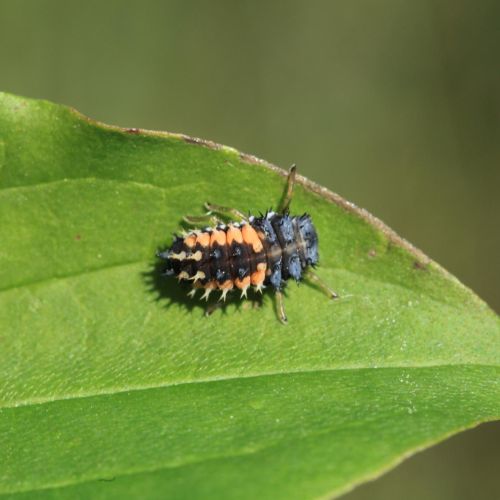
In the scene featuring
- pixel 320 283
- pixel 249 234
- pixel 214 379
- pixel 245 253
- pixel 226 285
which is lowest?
pixel 214 379

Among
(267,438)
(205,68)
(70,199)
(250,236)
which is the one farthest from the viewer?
(205,68)

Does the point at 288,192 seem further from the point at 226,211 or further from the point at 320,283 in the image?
the point at 320,283

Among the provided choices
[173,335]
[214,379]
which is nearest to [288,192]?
[173,335]

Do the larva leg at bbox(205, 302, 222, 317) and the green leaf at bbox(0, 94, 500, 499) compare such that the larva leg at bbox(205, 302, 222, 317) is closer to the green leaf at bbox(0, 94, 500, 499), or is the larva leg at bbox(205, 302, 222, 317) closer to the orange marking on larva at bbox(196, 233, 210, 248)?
the green leaf at bbox(0, 94, 500, 499)

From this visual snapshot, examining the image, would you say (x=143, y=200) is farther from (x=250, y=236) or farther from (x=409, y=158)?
(x=409, y=158)

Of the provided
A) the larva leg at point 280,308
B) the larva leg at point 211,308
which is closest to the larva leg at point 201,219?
the larva leg at point 211,308

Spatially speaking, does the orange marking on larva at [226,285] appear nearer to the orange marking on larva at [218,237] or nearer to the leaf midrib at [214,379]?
the orange marking on larva at [218,237]

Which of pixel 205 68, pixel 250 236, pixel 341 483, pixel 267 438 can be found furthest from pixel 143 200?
pixel 205 68
